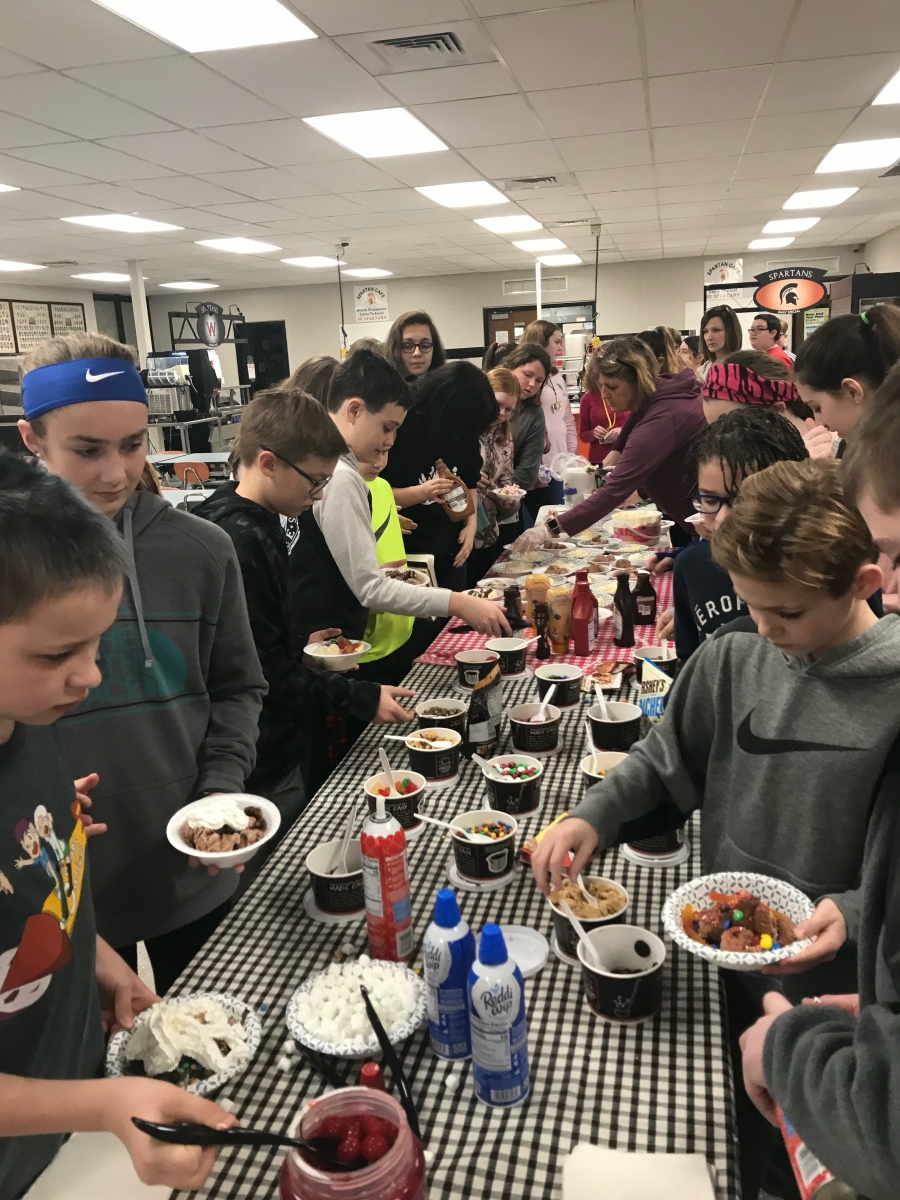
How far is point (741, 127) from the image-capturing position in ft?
19.7


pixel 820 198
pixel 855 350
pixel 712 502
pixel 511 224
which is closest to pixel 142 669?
pixel 712 502

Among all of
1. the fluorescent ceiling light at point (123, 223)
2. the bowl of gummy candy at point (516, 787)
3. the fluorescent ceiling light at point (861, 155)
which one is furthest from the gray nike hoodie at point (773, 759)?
the fluorescent ceiling light at point (123, 223)

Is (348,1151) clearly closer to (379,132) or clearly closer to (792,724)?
(792,724)

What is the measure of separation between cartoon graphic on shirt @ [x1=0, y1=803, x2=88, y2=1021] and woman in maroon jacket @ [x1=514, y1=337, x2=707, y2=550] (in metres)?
2.97

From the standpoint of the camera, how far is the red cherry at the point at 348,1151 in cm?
87

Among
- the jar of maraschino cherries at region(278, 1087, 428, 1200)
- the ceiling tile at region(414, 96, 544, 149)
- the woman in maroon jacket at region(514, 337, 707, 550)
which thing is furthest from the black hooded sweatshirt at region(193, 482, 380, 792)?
the ceiling tile at region(414, 96, 544, 149)

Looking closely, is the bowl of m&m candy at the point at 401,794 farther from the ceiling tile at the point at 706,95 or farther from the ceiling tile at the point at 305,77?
the ceiling tile at the point at 706,95

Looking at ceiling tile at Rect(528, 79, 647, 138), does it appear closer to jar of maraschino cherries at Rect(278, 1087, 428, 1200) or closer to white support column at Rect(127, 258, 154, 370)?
jar of maraschino cherries at Rect(278, 1087, 428, 1200)

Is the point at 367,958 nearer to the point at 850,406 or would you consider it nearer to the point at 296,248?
the point at 850,406

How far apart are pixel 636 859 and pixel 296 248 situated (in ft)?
35.9

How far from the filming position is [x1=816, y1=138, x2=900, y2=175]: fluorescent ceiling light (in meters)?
6.82

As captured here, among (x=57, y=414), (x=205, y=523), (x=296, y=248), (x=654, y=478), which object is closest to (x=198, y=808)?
(x=205, y=523)

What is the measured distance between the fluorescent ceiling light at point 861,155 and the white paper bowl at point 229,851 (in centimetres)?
751

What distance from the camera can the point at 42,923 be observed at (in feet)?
3.41
